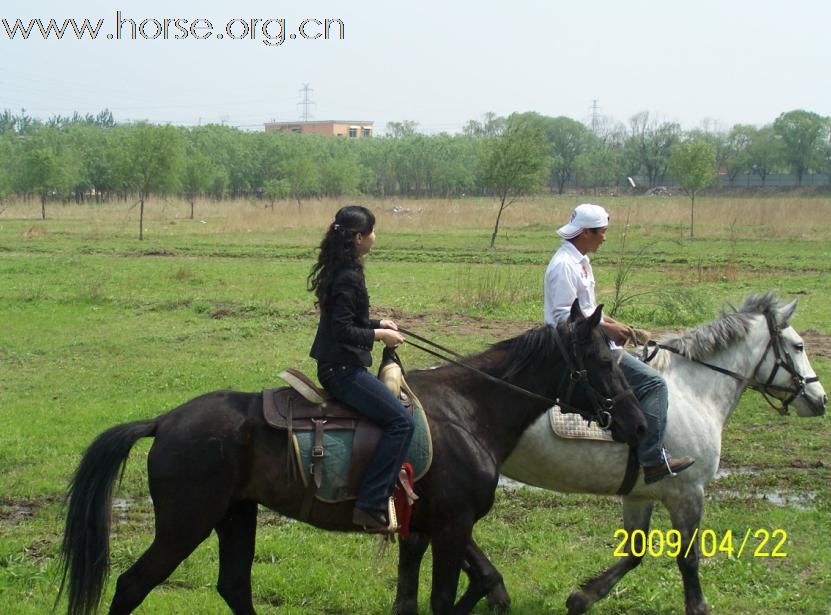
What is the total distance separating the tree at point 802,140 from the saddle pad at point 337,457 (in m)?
103

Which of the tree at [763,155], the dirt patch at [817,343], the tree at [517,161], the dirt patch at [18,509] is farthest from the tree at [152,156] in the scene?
the tree at [763,155]

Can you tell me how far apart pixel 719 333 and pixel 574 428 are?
1.52 meters

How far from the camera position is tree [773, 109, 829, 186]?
9906 centimetres

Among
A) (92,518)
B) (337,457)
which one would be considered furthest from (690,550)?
(92,518)

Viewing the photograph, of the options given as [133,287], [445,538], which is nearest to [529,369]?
[445,538]

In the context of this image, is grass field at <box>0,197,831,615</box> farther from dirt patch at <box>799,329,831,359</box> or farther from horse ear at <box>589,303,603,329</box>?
horse ear at <box>589,303,603,329</box>

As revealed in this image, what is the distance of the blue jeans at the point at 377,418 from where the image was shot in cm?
527

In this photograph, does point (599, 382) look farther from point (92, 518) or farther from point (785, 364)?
point (92, 518)

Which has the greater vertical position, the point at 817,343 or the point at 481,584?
the point at 817,343

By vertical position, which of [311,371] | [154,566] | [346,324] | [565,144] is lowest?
[311,371]

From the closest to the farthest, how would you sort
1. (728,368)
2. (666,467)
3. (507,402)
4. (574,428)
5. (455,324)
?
(507,402) < (666,467) < (574,428) < (728,368) < (455,324)

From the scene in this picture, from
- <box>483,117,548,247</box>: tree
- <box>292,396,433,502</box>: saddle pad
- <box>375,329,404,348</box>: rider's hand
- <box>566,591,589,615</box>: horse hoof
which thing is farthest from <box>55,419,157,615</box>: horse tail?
<box>483,117,548,247</box>: tree

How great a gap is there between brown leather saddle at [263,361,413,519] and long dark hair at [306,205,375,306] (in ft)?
1.92

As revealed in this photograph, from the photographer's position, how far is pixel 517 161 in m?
40.1
